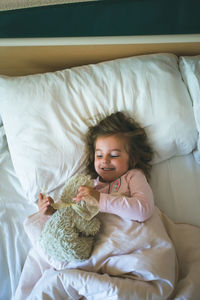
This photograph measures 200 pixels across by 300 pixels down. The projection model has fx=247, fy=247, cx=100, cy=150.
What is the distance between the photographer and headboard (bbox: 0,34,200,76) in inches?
40.0

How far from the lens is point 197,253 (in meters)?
0.85

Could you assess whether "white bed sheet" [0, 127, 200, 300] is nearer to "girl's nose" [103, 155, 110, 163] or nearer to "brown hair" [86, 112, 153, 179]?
"brown hair" [86, 112, 153, 179]

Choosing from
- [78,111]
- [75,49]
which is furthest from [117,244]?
[75,49]

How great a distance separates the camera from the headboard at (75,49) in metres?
1.02

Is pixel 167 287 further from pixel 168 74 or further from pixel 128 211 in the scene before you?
pixel 168 74

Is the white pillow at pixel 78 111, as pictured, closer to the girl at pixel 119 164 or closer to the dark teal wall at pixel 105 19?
the girl at pixel 119 164

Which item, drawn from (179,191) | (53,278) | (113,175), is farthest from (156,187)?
(53,278)

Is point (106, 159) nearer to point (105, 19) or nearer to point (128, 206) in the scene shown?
point (128, 206)

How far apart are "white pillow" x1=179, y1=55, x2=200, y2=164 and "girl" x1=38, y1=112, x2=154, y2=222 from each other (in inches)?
8.7

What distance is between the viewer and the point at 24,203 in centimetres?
103

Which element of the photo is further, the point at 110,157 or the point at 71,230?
the point at 110,157

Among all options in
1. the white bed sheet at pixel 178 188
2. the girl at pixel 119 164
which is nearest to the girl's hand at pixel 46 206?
the girl at pixel 119 164

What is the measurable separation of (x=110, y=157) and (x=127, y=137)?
118 mm

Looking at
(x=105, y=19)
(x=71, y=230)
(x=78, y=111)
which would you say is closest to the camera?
(x=71, y=230)
